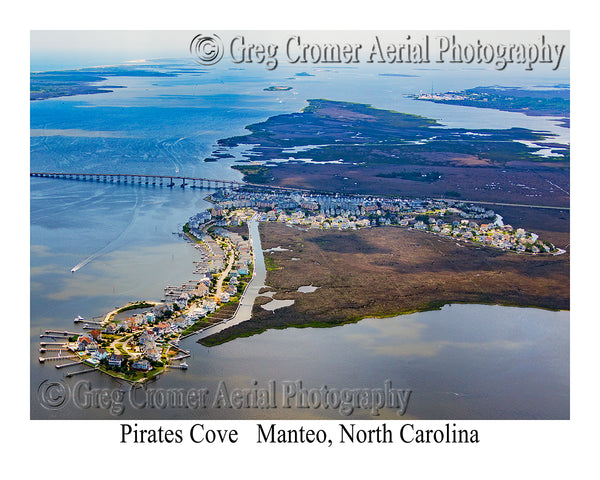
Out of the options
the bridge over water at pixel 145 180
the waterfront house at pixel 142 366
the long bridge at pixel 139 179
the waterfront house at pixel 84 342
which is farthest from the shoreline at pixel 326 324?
the long bridge at pixel 139 179

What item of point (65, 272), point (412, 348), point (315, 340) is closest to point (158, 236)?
point (65, 272)

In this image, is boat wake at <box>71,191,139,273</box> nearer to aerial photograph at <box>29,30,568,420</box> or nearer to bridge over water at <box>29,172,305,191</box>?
aerial photograph at <box>29,30,568,420</box>

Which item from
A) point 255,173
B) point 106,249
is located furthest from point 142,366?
point 255,173

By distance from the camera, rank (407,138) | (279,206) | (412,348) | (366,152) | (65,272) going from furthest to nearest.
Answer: (407,138)
(366,152)
(279,206)
(65,272)
(412,348)

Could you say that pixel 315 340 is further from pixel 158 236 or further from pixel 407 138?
pixel 407 138

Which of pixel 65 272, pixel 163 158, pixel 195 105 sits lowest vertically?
pixel 65 272
